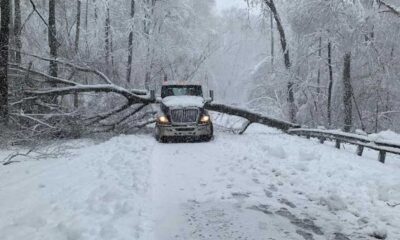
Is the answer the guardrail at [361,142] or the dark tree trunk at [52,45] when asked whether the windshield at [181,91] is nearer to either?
the guardrail at [361,142]

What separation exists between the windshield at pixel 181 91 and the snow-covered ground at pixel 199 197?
650cm

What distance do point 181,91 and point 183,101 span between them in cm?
153

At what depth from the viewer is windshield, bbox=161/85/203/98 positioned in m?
20.2

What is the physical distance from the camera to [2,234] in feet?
22.4

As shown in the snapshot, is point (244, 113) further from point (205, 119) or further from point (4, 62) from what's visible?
point (4, 62)

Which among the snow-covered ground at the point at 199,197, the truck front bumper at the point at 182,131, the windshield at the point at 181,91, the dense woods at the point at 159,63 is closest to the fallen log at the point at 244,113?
the windshield at the point at 181,91

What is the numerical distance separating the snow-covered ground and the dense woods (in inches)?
238

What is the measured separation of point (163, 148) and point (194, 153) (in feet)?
5.65

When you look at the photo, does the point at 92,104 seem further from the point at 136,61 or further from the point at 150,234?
the point at 136,61

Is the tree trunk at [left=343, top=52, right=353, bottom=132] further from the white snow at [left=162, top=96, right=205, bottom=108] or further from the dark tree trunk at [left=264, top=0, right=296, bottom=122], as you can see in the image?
the white snow at [left=162, top=96, right=205, bottom=108]

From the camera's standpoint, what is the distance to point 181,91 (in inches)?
795

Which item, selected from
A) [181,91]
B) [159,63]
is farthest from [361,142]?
[159,63]

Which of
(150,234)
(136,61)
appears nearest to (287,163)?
(150,234)

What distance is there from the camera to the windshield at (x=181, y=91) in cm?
2016
